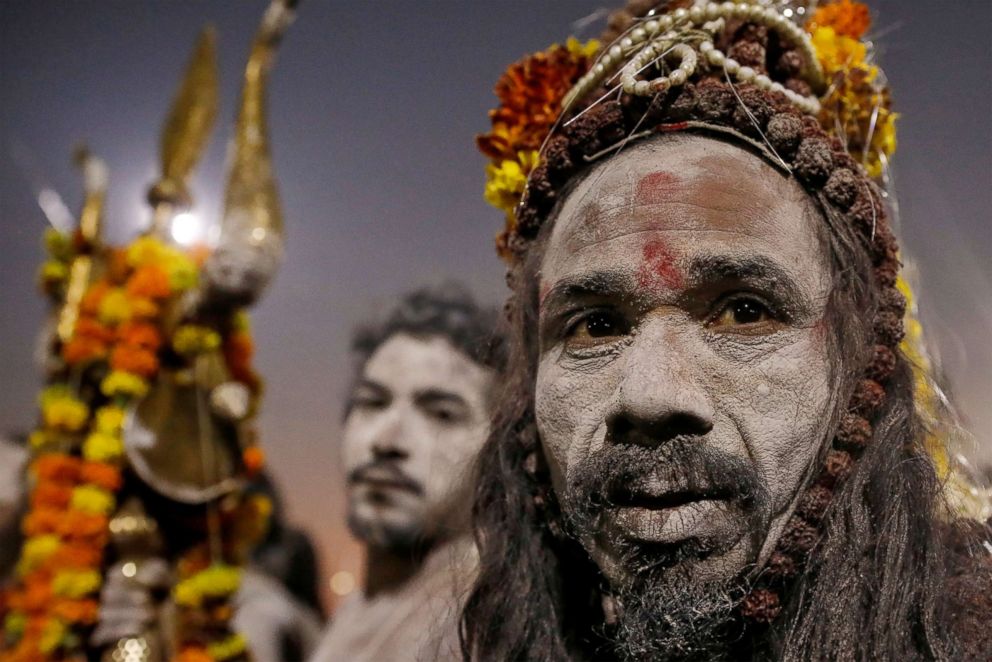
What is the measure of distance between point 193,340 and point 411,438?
97 cm

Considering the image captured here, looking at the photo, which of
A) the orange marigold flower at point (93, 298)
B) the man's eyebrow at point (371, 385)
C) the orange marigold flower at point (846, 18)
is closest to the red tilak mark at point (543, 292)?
the orange marigold flower at point (846, 18)

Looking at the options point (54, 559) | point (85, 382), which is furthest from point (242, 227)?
point (54, 559)

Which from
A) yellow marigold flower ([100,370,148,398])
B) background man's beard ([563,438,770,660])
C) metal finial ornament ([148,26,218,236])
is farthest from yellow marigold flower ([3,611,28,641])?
background man's beard ([563,438,770,660])

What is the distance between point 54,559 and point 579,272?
7.64 feet

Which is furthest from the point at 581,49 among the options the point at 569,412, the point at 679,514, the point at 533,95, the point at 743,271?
the point at 679,514

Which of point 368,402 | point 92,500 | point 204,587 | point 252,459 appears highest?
point 368,402

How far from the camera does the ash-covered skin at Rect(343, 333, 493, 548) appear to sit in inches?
Result: 115

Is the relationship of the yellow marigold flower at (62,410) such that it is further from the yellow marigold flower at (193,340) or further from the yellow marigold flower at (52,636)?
the yellow marigold flower at (52,636)

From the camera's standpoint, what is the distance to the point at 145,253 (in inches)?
141

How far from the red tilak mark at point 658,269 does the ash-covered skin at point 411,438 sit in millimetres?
1351

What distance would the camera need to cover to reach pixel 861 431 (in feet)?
5.04

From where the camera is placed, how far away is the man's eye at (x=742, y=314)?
5.06ft

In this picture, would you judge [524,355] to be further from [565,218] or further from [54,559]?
[54,559]

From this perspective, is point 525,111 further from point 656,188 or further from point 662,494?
point 662,494
